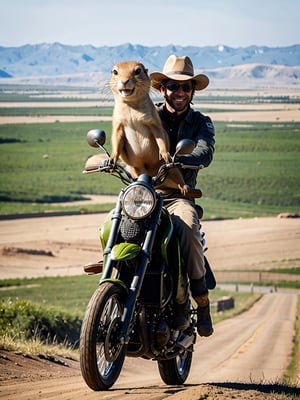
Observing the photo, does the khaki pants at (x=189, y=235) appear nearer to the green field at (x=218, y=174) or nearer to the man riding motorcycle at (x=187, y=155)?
the man riding motorcycle at (x=187, y=155)

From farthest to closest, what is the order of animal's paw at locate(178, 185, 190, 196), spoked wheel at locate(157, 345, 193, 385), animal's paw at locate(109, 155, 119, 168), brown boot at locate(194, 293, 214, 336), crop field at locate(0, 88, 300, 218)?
1. crop field at locate(0, 88, 300, 218)
2. spoked wheel at locate(157, 345, 193, 385)
3. brown boot at locate(194, 293, 214, 336)
4. animal's paw at locate(178, 185, 190, 196)
5. animal's paw at locate(109, 155, 119, 168)

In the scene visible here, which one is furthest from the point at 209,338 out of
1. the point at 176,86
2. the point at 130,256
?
the point at 130,256

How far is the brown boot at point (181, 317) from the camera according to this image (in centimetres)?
702

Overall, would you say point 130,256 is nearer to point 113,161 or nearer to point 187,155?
point 113,161

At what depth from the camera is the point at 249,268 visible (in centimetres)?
3538

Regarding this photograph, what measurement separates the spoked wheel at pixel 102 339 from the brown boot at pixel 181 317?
0.71 m

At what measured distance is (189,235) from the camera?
6980 mm

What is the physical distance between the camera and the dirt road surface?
675cm

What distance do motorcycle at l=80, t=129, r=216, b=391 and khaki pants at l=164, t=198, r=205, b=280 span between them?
0.10 meters

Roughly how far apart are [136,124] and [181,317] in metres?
1.55

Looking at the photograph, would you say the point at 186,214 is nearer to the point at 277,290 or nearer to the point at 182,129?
the point at 182,129

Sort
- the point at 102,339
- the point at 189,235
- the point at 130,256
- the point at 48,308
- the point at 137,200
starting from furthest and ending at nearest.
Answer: the point at 48,308, the point at 189,235, the point at 137,200, the point at 130,256, the point at 102,339

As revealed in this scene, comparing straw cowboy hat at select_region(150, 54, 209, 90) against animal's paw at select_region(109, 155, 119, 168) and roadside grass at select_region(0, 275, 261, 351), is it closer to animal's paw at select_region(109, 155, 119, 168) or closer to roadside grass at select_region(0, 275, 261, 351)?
animal's paw at select_region(109, 155, 119, 168)

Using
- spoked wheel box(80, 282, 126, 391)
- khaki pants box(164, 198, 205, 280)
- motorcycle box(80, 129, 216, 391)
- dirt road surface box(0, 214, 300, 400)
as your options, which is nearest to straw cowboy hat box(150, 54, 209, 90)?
motorcycle box(80, 129, 216, 391)
